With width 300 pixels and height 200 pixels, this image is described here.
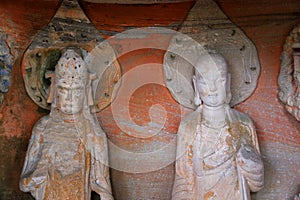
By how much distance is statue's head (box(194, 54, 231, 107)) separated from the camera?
397 cm

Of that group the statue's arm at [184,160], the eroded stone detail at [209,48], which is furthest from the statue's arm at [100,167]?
the eroded stone detail at [209,48]

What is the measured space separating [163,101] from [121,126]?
11.5 inches

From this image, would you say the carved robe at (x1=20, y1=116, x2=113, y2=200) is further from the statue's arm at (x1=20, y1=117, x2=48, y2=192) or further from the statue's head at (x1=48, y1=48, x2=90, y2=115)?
the statue's head at (x1=48, y1=48, x2=90, y2=115)

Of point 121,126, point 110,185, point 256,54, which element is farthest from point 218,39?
point 110,185

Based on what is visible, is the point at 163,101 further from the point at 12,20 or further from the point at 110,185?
the point at 12,20

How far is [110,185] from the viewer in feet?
13.5

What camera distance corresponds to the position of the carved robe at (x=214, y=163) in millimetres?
3930

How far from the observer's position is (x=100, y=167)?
13.4 feet

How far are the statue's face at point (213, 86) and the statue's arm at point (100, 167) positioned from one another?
0.64 metres

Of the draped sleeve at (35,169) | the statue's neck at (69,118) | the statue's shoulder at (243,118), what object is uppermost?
the statue's shoulder at (243,118)

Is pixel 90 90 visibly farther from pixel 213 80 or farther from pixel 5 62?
pixel 213 80

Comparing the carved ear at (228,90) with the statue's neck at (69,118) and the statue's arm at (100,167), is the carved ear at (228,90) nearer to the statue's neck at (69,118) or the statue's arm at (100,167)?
the statue's arm at (100,167)

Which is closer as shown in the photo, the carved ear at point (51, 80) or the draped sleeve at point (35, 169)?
the draped sleeve at point (35, 169)

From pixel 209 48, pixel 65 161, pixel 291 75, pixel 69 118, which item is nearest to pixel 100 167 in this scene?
pixel 65 161
